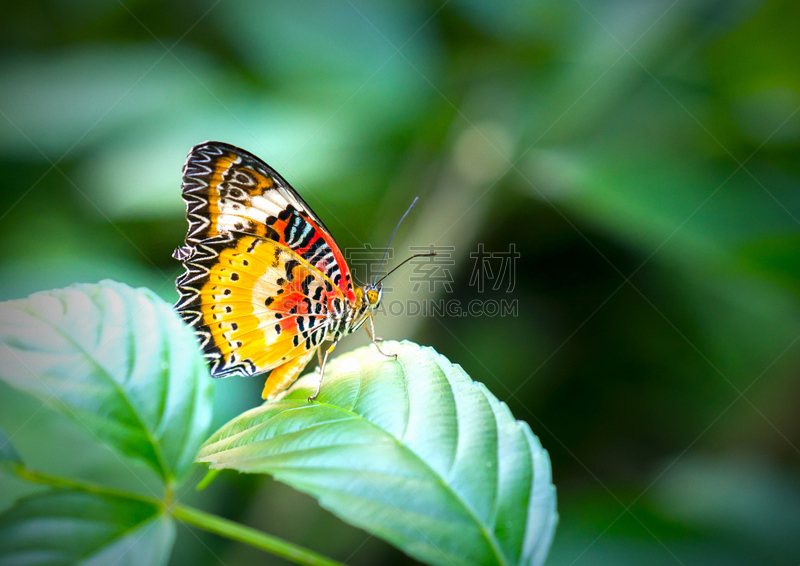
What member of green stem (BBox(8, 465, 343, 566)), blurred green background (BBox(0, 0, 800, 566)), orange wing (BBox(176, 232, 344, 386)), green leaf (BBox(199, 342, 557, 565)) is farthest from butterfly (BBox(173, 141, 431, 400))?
green stem (BBox(8, 465, 343, 566))

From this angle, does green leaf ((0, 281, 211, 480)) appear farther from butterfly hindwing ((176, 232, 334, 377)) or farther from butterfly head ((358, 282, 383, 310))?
butterfly head ((358, 282, 383, 310))

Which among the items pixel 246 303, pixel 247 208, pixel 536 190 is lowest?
pixel 246 303

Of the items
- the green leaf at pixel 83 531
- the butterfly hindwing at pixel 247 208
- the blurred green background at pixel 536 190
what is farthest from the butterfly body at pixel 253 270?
the green leaf at pixel 83 531

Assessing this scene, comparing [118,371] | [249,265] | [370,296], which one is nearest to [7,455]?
[118,371]

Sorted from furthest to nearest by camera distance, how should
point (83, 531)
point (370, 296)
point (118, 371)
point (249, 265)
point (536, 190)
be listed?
point (536, 190) → point (370, 296) → point (249, 265) → point (118, 371) → point (83, 531)

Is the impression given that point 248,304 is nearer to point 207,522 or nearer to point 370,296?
point 370,296

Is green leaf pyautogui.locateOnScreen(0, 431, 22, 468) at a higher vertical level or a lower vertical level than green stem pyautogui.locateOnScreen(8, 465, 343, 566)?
lower
